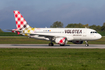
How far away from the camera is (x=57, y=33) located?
39594mm

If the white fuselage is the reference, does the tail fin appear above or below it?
above

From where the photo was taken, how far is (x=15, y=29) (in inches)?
1626

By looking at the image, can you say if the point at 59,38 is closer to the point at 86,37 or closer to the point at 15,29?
the point at 86,37

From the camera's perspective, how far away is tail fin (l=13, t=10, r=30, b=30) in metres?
41.6

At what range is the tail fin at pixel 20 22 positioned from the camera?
41562 millimetres
